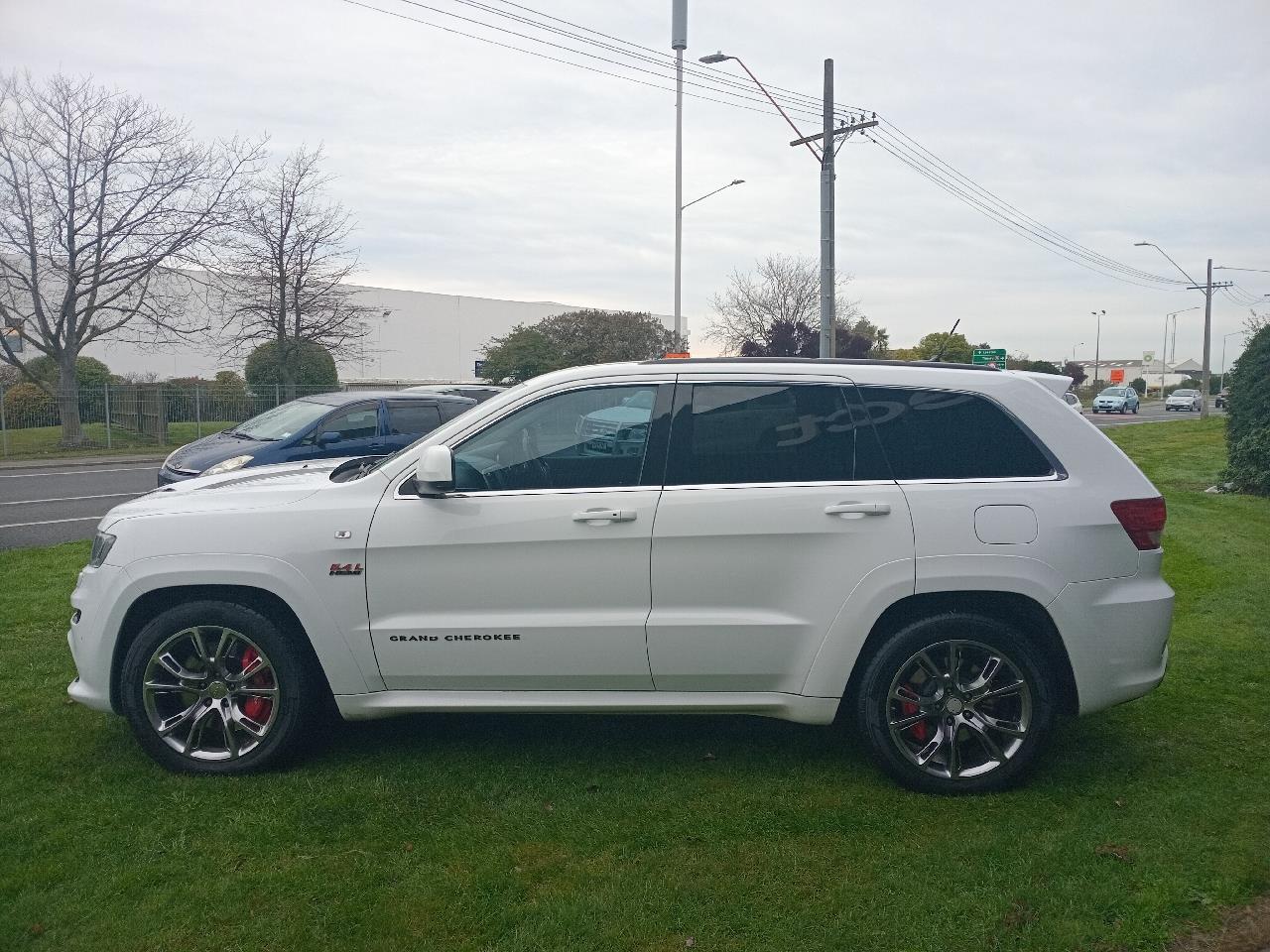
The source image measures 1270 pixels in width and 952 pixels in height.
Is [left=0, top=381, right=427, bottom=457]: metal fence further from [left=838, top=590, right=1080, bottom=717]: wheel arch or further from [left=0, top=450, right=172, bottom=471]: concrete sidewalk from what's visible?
[left=838, top=590, right=1080, bottom=717]: wheel arch

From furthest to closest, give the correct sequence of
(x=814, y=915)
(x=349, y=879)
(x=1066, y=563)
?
(x=1066, y=563) → (x=349, y=879) → (x=814, y=915)

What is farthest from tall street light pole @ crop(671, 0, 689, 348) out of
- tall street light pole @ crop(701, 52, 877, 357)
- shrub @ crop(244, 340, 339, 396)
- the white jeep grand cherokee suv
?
the white jeep grand cherokee suv

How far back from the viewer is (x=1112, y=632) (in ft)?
14.5

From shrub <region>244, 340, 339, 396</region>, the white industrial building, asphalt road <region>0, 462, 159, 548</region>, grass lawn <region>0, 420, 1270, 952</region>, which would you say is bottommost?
grass lawn <region>0, 420, 1270, 952</region>

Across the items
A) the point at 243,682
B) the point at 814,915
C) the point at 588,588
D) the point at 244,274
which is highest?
the point at 244,274

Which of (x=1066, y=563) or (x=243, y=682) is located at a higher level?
(x=1066, y=563)

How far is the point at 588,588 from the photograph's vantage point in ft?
14.6

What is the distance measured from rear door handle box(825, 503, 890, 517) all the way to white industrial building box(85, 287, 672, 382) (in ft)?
175

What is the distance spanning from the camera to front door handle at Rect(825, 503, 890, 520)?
4.40 m

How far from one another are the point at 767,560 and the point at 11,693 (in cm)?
421

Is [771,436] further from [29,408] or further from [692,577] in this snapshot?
[29,408]

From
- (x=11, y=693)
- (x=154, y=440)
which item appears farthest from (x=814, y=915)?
(x=154, y=440)

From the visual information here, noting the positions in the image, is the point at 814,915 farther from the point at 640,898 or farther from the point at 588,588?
the point at 588,588

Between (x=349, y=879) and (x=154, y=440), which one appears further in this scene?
(x=154, y=440)
